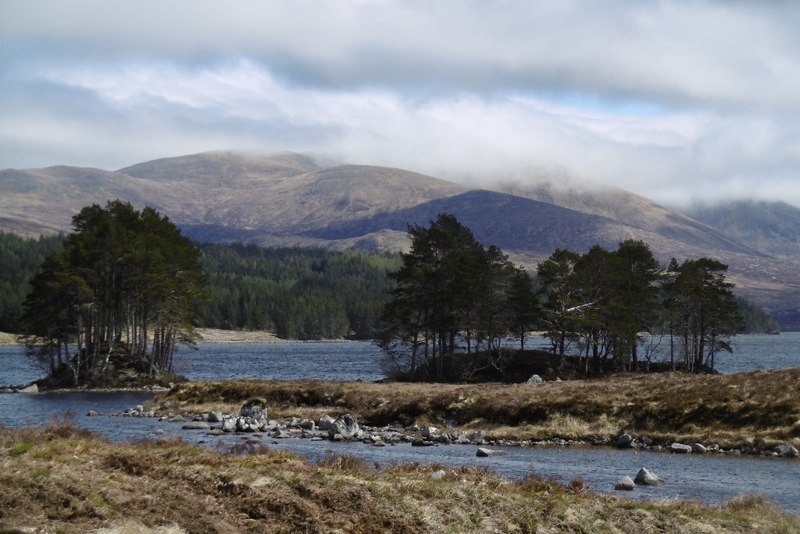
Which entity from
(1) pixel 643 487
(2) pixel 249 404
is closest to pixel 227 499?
(1) pixel 643 487

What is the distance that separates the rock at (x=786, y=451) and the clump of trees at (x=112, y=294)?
61516 mm

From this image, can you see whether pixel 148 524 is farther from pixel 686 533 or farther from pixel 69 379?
pixel 69 379

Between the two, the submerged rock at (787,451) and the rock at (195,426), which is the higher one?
the submerged rock at (787,451)

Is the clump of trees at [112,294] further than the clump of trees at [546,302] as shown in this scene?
Yes

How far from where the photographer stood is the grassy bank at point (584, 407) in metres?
41.8

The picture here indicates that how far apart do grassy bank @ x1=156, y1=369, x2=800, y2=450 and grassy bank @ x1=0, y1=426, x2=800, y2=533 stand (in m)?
21.5

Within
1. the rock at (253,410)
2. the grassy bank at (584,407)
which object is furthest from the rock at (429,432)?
the rock at (253,410)

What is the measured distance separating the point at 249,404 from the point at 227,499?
4223cm

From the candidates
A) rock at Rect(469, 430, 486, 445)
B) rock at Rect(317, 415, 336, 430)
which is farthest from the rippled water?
rock at Rect(317, 415, 336, 430)

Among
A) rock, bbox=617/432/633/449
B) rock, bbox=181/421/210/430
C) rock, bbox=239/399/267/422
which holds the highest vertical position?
rock, bbox=617/432/633/449

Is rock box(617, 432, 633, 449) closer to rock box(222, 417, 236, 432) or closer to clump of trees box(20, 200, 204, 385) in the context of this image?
rock box(222, 417, 236, 432)

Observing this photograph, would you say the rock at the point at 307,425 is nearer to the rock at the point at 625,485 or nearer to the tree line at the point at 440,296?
the rock at the point at 625,485

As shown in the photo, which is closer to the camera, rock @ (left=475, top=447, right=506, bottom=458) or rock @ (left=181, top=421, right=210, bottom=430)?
rock @ (left=475, top=447, right=506, bottom=458)

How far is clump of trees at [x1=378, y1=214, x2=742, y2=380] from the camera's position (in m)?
80.9
